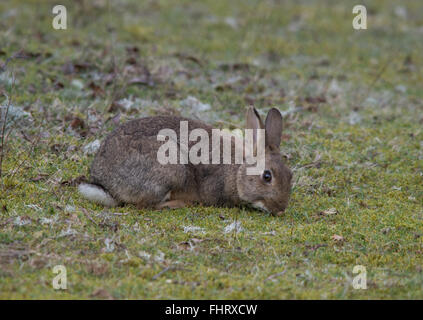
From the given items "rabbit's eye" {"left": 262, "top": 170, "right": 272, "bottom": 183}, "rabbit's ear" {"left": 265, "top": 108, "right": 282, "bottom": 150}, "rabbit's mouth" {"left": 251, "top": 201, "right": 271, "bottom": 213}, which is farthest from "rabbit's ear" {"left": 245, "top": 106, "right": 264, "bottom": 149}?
"rabbit's mouth" {"left": 251, "top": 201, "right": 271, "bottom": 213}

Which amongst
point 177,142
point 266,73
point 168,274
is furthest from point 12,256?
point 266,73

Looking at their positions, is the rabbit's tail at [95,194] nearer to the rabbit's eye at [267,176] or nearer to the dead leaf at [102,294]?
the rabbit's eye at [267,176]

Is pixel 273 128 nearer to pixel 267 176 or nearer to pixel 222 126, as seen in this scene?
pixel 267 176

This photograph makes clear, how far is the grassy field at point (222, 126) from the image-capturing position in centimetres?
524

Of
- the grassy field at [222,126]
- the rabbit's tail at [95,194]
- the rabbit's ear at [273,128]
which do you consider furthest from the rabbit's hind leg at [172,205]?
the rabbit's ear at [273,128]

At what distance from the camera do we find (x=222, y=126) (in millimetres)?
9102

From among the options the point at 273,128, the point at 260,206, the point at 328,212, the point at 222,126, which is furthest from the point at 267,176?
the point at 222,126

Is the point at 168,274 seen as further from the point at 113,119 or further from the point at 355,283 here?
the point at 113,119

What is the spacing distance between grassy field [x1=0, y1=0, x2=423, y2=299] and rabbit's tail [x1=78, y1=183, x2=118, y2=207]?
0.10 m

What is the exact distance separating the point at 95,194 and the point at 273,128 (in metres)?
2.21

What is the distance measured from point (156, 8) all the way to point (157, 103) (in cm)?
585

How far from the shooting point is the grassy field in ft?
Result: 17.2

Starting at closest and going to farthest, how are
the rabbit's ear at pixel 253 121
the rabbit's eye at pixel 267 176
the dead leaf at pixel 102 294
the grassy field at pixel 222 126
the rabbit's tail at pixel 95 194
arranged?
the dead leaf at pixel 102 294
the grassy field at pixel 222 126
the rabbit's tail at pixel 95 194
the rabbit's eye at pixel 267 176
the rabbit's ear at pixel 253 121
